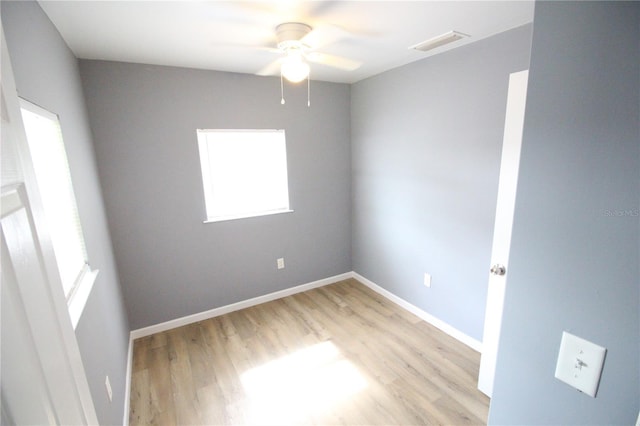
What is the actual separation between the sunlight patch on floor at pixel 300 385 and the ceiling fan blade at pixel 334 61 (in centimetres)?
239

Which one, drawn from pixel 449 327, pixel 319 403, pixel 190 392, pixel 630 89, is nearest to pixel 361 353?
pixel 319 403

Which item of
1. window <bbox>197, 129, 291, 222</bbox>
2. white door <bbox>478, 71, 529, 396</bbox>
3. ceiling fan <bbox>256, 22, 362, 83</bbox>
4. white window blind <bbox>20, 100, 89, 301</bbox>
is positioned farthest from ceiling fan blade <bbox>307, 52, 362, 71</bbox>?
white window blind <bbox>20, 100, 89, 301</bbox>

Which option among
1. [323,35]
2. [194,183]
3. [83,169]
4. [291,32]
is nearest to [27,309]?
[83,169]

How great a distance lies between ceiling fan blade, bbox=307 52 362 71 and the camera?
2.23 meters

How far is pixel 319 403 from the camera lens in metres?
1.89

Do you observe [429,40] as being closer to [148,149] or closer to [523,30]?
[523,30]

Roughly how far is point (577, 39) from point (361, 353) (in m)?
2.33

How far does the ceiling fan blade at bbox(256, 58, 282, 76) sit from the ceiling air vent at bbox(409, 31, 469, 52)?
108cm

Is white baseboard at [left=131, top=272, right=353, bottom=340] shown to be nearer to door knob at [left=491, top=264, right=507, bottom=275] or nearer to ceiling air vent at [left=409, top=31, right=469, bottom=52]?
door knob at [left=491, top=264, right=507, bottom=275]

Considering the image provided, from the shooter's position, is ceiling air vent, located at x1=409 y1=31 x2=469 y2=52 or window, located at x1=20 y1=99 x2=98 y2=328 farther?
ceiling air vent, located at x1=409 y1=31 x2=469 y2=52

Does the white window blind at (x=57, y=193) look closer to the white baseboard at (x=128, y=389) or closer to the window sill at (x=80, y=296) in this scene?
the window sill at (x=80, y=296)

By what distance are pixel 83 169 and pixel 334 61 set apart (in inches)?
78.1

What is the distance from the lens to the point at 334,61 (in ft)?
7.83

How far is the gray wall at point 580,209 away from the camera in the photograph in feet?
1.73
